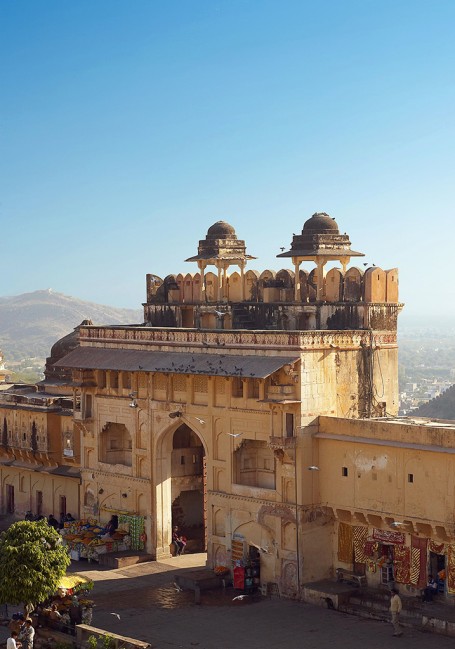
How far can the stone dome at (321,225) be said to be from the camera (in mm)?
34875

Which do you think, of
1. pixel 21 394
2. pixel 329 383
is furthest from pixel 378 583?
pixel 21 394

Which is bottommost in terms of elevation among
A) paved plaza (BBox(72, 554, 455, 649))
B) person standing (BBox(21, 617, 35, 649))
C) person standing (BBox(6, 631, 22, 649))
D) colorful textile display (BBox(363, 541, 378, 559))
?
paved plaza (BBox(72, 554, 455, 649))

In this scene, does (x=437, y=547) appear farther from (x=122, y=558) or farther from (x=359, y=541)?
Answer: (x=122, y=558)

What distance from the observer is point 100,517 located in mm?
37344

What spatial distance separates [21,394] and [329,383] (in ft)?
48.7

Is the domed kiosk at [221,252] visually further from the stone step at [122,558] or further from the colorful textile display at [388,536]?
the colorful textile display at [388,536]

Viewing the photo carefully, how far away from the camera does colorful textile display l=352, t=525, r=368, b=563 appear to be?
99.1 ft

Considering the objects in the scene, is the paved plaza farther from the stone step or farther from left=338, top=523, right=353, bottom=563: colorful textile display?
left=338, top=523, right=353, bottom=563: colorful textile display

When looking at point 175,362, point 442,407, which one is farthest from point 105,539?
point 442,407

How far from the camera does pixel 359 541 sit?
30359mm

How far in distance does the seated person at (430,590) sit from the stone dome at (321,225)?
10741 millimetres

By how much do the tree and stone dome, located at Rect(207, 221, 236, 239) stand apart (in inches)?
546

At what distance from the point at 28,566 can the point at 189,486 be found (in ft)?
31.5

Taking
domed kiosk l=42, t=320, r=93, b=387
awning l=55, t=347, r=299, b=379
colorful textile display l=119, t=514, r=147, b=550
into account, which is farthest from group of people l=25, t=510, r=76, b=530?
Result: domed kiosk l=42, t=320, r=93, b=387
